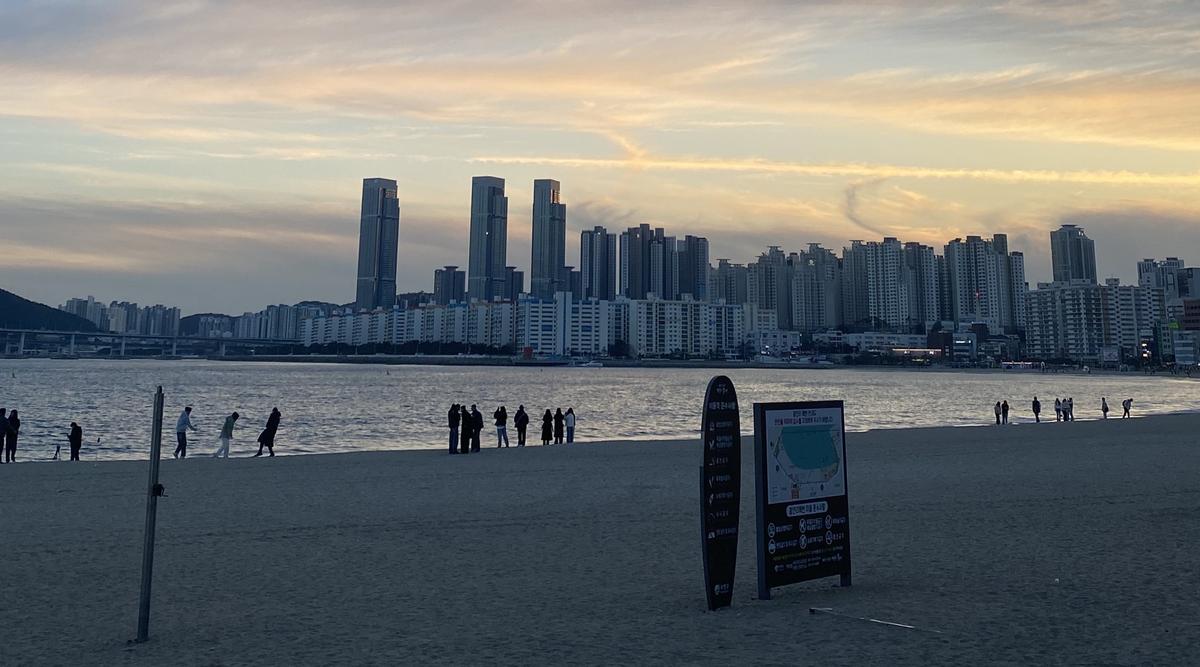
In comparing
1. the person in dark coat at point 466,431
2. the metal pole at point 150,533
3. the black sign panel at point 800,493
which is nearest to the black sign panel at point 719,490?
the black sign panel at point 800,493

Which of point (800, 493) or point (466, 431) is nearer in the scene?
point (800, 493)

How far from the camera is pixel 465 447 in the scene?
23.9 metres

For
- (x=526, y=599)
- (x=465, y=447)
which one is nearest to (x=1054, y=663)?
(x=526, y=599)

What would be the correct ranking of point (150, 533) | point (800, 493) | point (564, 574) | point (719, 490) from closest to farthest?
point (150, 533), point (719, 490), point (800, 493), point (564, 574)

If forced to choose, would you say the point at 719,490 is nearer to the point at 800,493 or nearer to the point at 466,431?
the point at 800,493

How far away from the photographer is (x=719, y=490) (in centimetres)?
677

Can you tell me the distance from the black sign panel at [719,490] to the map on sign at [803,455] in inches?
13.6

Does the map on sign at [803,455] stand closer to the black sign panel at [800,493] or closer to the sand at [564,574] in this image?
the black sign panel at [800,493]

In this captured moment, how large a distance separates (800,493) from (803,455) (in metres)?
0.32

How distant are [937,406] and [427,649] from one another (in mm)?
66443

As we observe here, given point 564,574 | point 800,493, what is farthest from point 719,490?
point 564,574

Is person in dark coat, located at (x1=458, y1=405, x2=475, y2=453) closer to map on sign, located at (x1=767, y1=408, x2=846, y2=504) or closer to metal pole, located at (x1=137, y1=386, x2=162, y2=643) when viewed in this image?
map on sign, located at (x1=767, y1=408, x2=846, y2=504)

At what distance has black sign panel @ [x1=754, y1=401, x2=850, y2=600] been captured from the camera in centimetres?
698

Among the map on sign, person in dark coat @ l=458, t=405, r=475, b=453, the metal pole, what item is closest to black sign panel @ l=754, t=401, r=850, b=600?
the map on sign
